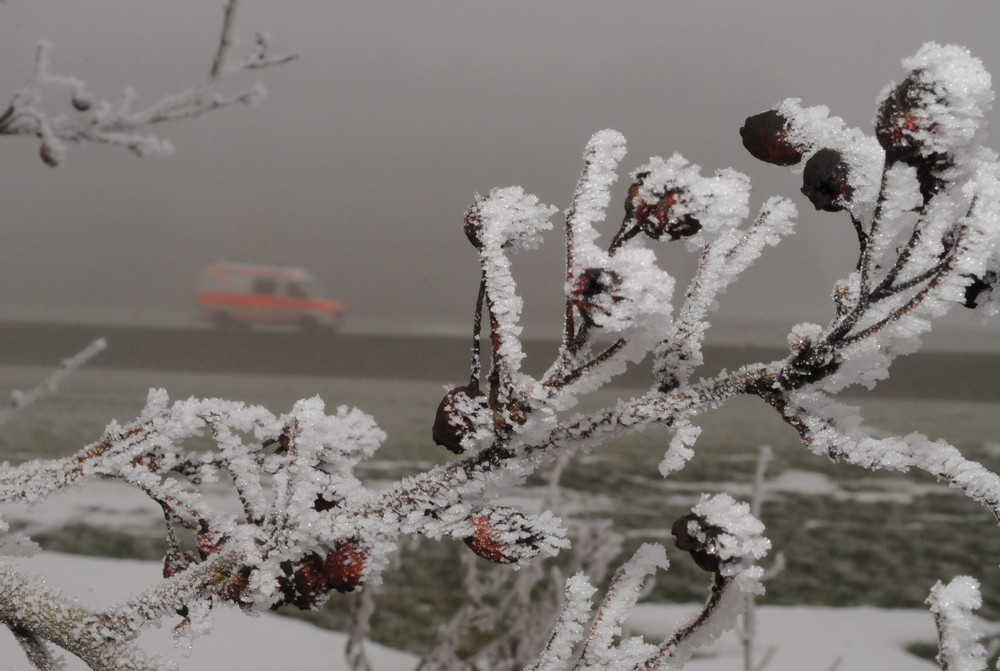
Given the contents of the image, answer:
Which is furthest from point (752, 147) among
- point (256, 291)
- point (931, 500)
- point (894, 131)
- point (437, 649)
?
point (931, 500)

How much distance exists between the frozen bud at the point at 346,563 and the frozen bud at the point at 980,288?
24 cm

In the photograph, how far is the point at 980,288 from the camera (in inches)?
9.7

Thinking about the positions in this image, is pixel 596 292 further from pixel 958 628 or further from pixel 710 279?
pixel 958 628

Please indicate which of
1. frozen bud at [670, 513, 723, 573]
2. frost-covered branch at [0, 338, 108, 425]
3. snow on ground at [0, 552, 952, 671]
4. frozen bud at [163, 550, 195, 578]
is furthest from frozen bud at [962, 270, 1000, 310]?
snow on ground at [0, 552, 952, 671]

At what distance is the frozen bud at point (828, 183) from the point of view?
29 cm

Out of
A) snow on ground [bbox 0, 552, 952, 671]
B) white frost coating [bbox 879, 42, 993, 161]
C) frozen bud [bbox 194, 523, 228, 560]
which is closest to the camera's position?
white frost coating [bbox 879, 42, 993, 161]

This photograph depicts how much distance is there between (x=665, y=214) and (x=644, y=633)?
2596 mm

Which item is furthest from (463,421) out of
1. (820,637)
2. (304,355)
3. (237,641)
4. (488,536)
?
(304,355)

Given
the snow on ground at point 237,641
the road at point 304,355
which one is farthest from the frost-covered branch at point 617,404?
the road at point 304,355

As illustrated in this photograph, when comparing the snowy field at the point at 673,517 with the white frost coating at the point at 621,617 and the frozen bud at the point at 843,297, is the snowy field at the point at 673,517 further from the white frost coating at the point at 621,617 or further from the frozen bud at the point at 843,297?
the frozen bud at the point at 843,297

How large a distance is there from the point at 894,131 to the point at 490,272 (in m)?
0.14

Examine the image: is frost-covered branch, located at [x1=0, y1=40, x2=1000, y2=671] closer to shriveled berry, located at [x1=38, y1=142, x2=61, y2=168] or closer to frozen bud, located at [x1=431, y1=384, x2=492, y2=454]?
frozen bud, located at [x1=431, y1=384, x2=492, y2=454]

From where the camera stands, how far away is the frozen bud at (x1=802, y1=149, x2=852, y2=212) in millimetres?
288

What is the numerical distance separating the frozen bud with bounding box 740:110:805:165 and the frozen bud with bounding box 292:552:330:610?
0.25 metres
